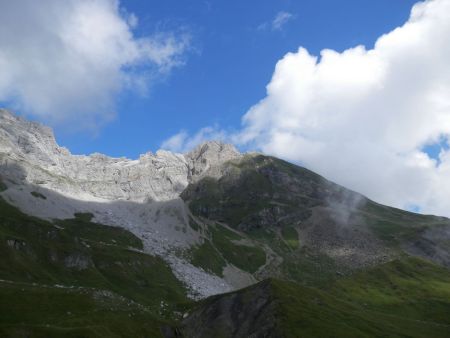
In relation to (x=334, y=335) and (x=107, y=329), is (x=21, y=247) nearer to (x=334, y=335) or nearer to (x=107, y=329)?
(x=107, y=329)

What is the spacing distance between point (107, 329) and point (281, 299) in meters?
56.7

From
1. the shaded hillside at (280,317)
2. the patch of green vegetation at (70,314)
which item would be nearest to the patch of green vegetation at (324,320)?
the shaded hillside at (280,317)

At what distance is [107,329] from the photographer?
349 ft

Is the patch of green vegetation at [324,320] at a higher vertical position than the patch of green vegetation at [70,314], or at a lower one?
higher

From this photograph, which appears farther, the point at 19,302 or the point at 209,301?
the point at 209,301

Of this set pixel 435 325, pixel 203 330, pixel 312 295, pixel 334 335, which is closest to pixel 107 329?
pixel 203 330

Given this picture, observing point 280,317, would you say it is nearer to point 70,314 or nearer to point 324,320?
point 324,320

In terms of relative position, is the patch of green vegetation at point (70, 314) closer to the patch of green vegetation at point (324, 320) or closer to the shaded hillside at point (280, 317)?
the shaded hillside at point (280, 317)

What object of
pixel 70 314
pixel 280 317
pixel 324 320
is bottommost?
pixel 70 314

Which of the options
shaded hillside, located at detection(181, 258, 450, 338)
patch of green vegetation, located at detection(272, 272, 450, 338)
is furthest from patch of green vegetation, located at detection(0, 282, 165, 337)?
patch of green vegetation, located at detection(272, 272, 450, 338)

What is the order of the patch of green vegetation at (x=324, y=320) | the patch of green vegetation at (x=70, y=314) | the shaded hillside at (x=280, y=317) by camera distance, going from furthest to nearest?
the shaded hillside at (x=280, y=317), the patch of green vegetation at (x=324, y=320), the patch of green vegetation at (x=70, y=314)

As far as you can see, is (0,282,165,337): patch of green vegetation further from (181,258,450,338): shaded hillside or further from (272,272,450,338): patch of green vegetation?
(272,272,450,338): patch of green vegetation

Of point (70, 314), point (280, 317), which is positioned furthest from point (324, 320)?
point (70, 314)

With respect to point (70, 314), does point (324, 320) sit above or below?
above
